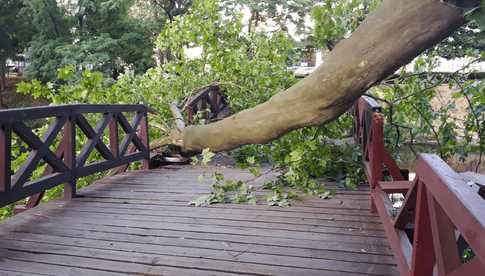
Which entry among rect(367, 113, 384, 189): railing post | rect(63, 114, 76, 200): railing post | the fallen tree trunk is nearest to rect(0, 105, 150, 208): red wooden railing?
rect(63, 114, 76, 200): railing post

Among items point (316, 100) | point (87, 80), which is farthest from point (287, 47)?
point (316, 100)

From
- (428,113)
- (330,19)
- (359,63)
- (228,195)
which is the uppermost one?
(330,19)

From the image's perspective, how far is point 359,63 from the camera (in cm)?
301

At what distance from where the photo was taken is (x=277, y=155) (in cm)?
531

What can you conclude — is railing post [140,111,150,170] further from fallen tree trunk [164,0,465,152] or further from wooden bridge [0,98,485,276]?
fallen tree trunk [164,0,465,152]

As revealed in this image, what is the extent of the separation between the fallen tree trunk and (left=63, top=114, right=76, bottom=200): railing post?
158 cm

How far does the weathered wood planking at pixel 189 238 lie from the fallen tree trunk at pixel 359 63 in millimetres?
800

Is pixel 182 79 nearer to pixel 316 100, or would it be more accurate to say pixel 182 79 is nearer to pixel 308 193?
pixel 308 193

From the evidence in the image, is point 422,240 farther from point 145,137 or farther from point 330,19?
point 145,137

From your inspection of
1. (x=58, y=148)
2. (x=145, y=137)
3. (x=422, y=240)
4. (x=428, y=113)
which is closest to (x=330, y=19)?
(x=428, y=113)

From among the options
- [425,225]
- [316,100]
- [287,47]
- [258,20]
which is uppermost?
[258,20]

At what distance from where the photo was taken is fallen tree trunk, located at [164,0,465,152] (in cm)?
258

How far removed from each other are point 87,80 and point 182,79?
6.08 ft

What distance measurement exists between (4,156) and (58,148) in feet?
3.15
